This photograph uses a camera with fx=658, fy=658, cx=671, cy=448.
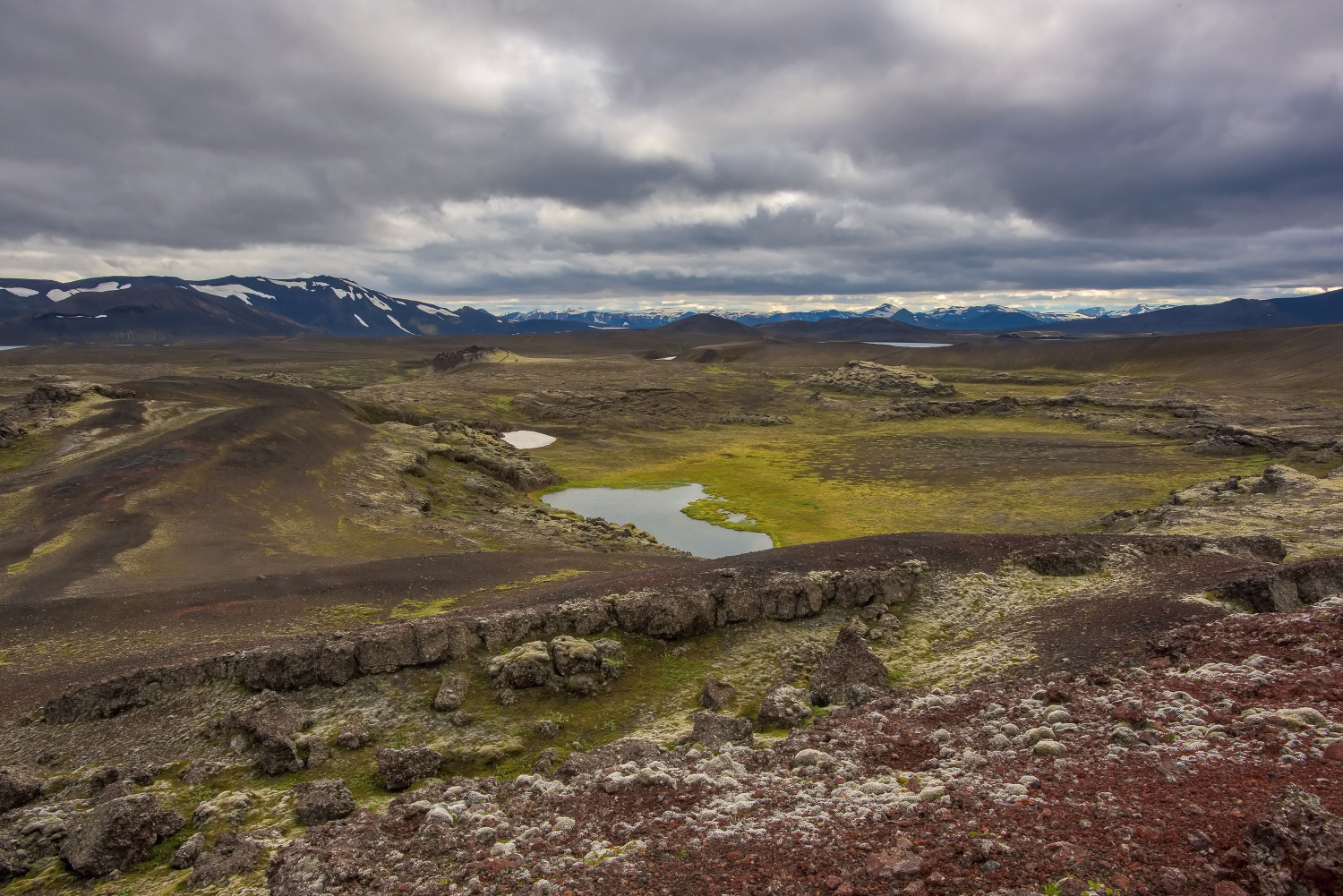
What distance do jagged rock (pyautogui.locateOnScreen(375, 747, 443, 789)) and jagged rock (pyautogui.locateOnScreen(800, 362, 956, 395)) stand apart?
538 ft

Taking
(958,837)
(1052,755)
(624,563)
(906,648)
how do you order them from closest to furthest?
1. (958,837)
2. (1052,755)
3. (906,648)
4. (624,563)

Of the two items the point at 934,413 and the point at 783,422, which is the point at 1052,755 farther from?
the point at 934,413

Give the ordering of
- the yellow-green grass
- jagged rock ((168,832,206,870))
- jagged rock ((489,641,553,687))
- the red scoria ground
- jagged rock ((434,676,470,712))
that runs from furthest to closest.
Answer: the yellow-green grass → jagged rock ((489,641,553,687)) → jagged rock ((434,676,470,712)) → jagged rock ((168,832,206,870)) → the red scoria ground

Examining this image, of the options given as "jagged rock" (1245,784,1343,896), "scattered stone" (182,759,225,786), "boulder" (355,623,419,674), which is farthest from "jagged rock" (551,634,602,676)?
"jagged rock" (1245,784,1343,896)

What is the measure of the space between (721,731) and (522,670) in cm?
750

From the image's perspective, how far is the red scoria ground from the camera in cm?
975

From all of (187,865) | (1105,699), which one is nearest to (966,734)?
(1105,699)

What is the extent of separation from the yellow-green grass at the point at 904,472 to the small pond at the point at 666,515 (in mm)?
2444

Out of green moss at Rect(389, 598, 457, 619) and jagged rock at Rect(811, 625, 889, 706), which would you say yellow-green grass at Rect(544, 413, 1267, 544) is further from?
jagged rock at Rect(811, 625, 889, 706)

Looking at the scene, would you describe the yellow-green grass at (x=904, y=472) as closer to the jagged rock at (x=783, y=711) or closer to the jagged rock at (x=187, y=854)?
the jagged rock at (x=783, y=711)

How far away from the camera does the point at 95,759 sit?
1816cm

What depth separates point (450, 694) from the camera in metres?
21.2

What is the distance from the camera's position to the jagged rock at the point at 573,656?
74.5 ft

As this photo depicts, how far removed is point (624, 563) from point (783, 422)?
340 feet
